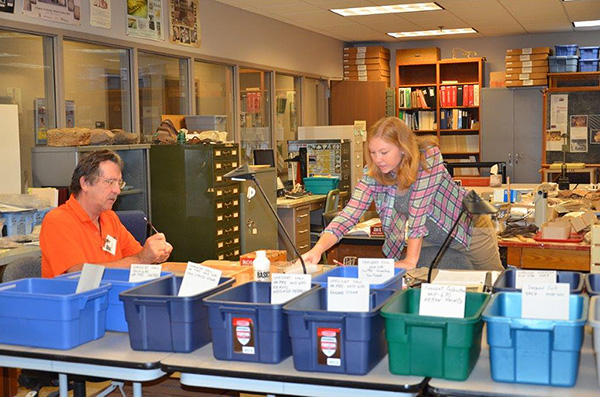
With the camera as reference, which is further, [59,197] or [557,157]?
[557,157]

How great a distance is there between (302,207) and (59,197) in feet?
9.75

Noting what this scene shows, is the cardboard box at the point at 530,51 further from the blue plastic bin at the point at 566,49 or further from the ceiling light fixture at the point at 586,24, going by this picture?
the ceiling light fixture at the point at 586,24

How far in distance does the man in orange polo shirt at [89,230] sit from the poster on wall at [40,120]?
238cm

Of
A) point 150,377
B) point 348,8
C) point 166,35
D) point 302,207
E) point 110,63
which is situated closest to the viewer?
point 150,377

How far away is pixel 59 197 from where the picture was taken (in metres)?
5.40

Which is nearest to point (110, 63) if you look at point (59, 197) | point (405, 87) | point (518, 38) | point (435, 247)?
point (59, 197)

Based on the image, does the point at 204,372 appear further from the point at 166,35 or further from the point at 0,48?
the point at 166,35

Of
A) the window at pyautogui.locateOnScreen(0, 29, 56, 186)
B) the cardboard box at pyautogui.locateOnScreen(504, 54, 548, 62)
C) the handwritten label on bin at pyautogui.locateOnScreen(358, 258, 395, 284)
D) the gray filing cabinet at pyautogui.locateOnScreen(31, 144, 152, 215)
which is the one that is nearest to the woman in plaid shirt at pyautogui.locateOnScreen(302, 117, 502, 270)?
the handwritten label on bin at pyautogui.locateOnScreen(358, 258, 395, 284)

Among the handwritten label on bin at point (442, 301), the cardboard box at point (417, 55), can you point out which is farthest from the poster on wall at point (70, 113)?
the cardboard box at point (417, 55)

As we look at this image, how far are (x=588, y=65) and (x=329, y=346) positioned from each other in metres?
9.72

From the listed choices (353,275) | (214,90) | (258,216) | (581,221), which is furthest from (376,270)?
(214,90)

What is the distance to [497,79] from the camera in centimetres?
1127

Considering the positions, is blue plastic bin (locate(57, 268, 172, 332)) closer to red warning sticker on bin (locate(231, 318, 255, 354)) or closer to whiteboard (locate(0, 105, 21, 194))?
red warning sticker on bin (locate(231, 318, 255, 354))

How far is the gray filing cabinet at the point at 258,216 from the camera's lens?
7137 mm
